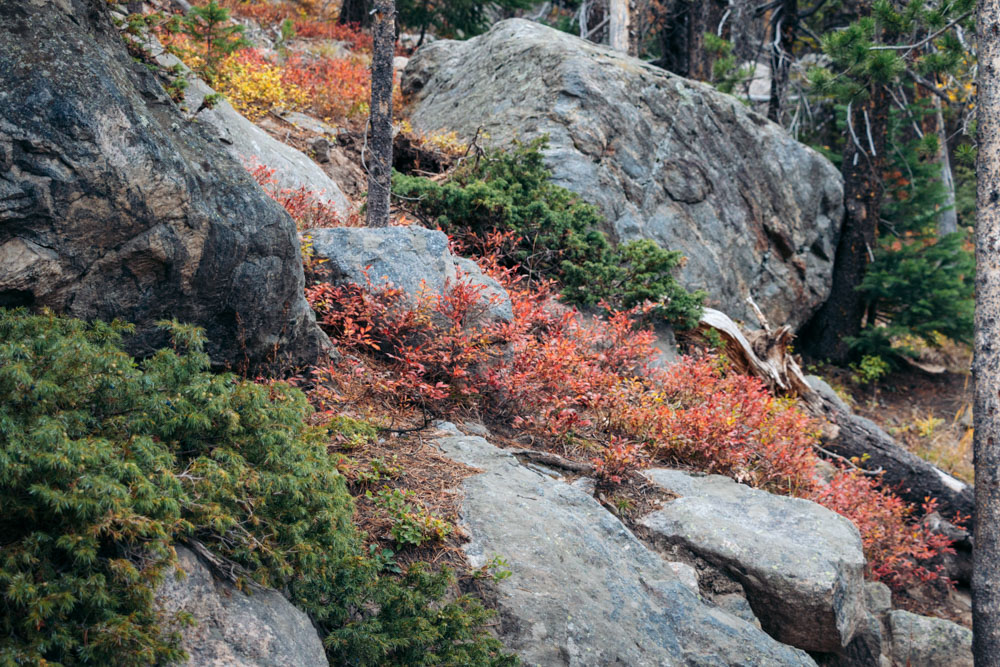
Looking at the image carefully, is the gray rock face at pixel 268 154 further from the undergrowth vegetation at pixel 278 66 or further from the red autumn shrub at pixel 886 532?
the red autumn shrub at pixel 886 532

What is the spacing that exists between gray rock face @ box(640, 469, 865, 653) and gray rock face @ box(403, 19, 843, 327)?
16.8 feet

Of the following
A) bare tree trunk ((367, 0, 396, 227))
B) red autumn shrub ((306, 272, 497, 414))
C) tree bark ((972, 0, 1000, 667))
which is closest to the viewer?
red autumn shrub ((306, 272, 497, 414))

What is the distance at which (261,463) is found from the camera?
3.38 meters

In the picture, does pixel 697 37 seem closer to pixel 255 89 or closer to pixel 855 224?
pixel 855 224

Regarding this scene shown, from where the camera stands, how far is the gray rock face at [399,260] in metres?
6.45

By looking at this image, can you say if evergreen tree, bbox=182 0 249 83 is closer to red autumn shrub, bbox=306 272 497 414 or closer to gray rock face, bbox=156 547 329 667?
red autumn shrub, bbox=306 272 497 414

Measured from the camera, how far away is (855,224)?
46.4 feet

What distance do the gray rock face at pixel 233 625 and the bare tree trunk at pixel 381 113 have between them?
5.13m

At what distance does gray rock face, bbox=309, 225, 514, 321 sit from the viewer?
6.45 m

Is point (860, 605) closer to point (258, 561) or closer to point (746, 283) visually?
point (258, 561)

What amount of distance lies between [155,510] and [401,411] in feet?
10.1

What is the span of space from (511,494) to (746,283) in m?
8.28

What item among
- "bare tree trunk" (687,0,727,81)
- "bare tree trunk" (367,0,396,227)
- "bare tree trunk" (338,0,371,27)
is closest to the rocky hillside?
"bare tree trunk" (367,0,396,227)

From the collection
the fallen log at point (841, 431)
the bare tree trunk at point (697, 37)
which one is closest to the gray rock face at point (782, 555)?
the fallen log at point (841, 431)
